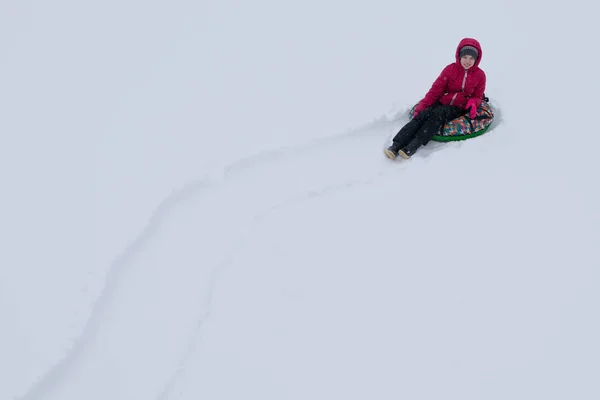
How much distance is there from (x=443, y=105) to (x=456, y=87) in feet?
0.65

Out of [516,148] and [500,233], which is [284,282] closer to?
[500,233]

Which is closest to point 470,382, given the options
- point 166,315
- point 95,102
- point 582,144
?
point 166,315

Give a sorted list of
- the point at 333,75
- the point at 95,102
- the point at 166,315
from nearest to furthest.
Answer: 1. the point at 166,315
2. the point at 95,102
3. the point at 333,75

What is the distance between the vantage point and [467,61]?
421 cm

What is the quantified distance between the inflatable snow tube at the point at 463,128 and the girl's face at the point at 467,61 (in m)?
0.50

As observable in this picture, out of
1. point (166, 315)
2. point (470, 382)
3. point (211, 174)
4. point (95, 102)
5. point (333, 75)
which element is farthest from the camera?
point (333, 75)

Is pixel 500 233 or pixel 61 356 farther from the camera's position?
pixel 500 233

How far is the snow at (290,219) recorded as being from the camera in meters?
3.06

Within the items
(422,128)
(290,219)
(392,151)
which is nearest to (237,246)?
(290,219)

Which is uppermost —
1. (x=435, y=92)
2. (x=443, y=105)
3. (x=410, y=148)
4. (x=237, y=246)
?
(x=435, y=92)

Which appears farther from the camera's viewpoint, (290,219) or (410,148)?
(410,148)

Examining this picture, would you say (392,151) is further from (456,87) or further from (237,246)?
(237,246)

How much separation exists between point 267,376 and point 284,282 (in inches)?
27.3

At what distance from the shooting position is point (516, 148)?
4398 millimetres
